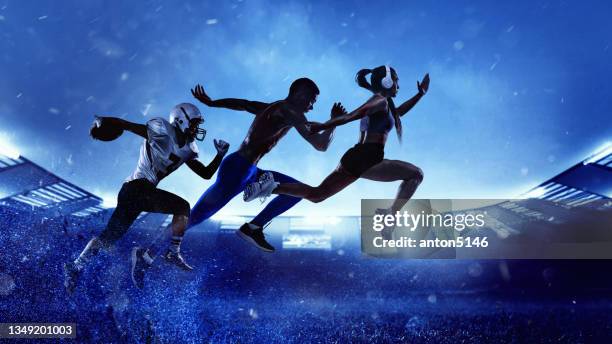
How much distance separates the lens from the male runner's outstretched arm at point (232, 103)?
4152mm

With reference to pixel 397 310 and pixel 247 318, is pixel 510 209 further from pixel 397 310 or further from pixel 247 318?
pixel 247 318

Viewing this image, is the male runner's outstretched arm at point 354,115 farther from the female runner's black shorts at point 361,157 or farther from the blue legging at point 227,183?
the blue legging at point 227,183

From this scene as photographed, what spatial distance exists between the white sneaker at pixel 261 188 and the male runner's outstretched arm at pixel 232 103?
2.65 ft

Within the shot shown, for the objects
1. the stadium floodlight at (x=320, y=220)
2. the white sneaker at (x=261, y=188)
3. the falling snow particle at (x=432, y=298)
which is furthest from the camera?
the falling snow particle at (x=432, y=298)

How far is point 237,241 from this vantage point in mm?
16422

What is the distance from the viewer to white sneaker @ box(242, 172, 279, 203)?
3.75 meters

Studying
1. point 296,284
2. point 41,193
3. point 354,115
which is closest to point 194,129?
point 354,115

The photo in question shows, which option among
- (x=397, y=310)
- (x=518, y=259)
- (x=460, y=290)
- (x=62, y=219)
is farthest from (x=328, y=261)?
(x=62, y=219)

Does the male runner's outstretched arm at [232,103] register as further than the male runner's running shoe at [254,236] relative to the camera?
No

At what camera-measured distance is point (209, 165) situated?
4.18 meters

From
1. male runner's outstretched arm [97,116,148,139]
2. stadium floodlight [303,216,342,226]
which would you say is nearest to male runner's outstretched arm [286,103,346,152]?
male runner's outstretched arm [97,116,148,139]

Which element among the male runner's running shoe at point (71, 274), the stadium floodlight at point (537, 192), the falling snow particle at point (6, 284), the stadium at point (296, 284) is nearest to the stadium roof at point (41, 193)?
the stadium at point (296, 284)

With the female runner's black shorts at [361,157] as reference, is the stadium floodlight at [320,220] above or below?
above

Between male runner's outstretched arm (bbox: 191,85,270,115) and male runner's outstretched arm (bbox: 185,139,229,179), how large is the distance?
43cm
